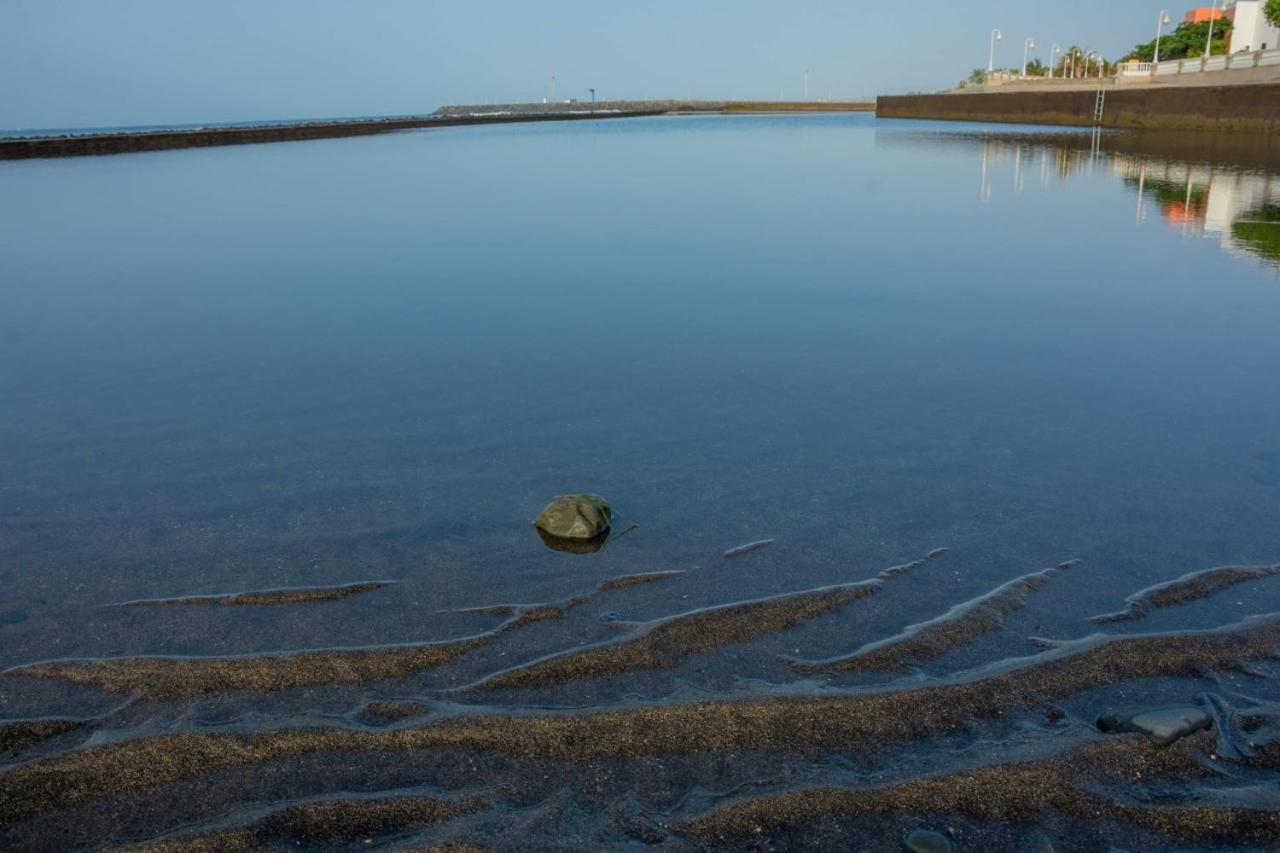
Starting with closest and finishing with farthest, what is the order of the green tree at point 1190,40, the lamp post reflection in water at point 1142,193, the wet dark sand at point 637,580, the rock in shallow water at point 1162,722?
1. the rock in shallow water at point 1162,722
2. the wet dark sand at point 637,580
3. the lamp post reflection in water at point 1142,193
4. the green tree at point 1190,40

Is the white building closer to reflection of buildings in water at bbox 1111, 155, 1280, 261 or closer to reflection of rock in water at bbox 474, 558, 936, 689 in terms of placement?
reflection of buildings in water at bbox 1111, 155, 1280, 261

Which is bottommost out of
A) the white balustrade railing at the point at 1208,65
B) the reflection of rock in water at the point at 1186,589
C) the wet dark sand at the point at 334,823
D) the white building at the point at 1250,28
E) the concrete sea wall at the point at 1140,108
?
the reflection of rock in water at the point at 1186,589

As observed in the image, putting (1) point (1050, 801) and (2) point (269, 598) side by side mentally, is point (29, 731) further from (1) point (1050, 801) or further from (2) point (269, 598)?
(1) point (1050, 801)

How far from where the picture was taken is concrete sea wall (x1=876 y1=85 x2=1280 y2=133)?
1475 inches

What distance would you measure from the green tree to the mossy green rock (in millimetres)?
101774

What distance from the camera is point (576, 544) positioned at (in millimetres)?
5609

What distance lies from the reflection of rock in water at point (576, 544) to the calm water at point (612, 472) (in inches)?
4.9

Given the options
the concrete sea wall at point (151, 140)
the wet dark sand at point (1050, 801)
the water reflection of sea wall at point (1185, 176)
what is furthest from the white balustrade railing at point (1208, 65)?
the wet dark sand at point (1050, 801)

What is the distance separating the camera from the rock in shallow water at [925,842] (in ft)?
10.3

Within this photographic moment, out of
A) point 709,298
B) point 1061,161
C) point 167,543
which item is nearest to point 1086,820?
point 167,543

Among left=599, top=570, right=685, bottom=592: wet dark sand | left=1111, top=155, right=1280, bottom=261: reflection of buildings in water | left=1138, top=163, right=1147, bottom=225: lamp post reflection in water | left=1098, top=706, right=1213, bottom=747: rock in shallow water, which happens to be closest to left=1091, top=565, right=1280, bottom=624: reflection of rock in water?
left=1098, top=706, right=1213, bottom=747: rock in shallow water

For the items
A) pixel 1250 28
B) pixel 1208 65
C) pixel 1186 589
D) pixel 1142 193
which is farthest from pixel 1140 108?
pixel 1186 589

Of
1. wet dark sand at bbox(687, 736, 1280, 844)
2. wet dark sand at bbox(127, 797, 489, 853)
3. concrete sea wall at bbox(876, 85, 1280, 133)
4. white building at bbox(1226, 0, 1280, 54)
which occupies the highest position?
white building at bbox(1226, 0, 1280, 54)

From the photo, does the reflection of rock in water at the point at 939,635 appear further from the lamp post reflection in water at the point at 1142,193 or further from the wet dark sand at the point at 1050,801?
the lamp post reflection in water at the point at 1142,193
